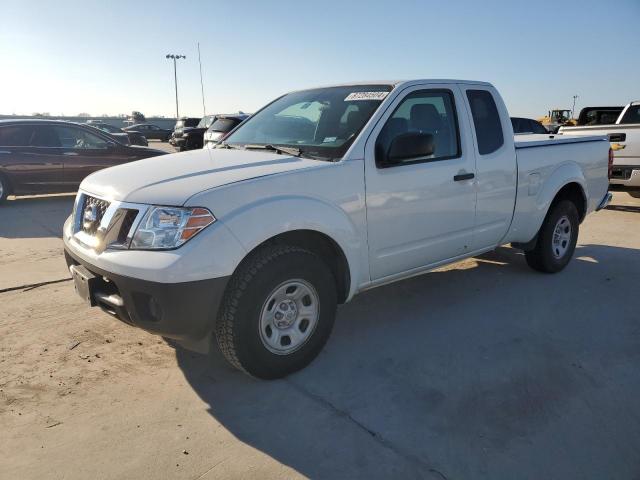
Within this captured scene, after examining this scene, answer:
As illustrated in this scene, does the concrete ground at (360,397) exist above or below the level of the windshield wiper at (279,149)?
below

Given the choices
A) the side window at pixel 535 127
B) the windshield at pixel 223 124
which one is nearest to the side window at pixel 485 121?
the windshield at pixel 223 124

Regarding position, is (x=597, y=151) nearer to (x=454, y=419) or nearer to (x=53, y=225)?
(x=454, y=419)

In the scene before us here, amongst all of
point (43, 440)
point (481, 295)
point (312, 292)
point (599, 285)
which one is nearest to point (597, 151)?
point (599, 285)

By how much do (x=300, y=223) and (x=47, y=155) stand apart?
8325 millimetres

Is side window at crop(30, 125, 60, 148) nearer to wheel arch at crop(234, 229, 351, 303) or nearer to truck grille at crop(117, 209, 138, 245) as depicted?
truck grille at crop(117, 209, 138, 245)

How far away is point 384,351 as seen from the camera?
3.60 meters

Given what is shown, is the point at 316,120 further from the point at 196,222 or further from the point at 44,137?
the point at 44,137

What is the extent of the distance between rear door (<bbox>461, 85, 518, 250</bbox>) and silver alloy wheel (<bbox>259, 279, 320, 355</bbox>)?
5.89 feet

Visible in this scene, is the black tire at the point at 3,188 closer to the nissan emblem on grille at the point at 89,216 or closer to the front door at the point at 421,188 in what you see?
the nissan emblem on grille at the point at 89,216

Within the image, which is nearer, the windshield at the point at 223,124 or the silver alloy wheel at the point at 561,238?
the silver alloy wheel at the point at 561,238

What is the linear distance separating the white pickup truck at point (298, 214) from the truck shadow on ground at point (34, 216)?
435 centimetres

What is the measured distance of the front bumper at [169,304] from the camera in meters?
2.65

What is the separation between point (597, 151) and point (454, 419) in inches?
165

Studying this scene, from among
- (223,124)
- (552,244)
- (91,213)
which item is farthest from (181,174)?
(223,124)
